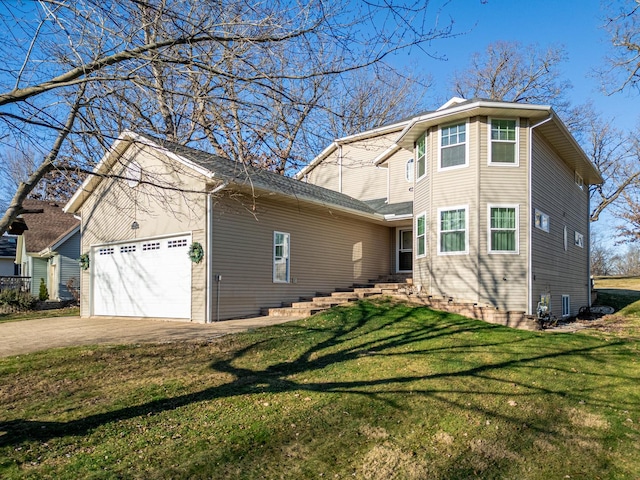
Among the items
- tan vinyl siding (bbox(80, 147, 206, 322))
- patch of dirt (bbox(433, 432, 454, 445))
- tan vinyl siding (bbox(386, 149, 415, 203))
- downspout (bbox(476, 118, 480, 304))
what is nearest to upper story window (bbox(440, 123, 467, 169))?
Result: downspout (bbox(476, 118, 480, 304))

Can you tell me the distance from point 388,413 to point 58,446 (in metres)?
3.26

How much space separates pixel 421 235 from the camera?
13.9 metres

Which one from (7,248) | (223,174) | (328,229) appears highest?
(223,174)

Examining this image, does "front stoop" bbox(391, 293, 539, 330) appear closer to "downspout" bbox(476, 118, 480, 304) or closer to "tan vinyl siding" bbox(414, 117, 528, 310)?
"tan vinyl siding" bbox(414, 117, 528, 310)

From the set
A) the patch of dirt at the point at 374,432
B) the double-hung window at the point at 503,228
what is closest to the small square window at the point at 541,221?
the double-hung window at the point at 503,228

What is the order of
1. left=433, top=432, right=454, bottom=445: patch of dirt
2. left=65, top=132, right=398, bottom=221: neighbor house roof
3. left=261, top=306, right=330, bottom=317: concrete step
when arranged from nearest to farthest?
left=433, top=432, right=454, bottom=445: patch of dirt, left=65, top=132, right=398, bottom=221: neighbor house roof, left=261, top=306, right=330, bottom=317: concrete step

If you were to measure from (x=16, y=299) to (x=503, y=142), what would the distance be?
1806cm

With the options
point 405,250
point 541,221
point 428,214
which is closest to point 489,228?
point 428,214

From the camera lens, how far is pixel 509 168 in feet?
40.3

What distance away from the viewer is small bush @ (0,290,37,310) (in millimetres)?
17625

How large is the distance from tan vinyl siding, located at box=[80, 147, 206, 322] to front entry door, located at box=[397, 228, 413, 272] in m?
8.33

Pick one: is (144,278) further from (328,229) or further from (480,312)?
(480,312)

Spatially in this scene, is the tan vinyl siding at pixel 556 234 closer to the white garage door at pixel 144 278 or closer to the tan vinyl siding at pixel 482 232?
the tan vinyl siding at pixel 482 232

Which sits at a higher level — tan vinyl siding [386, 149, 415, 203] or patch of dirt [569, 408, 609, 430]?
tan vinyl siding [386, 149, 415, 203]
